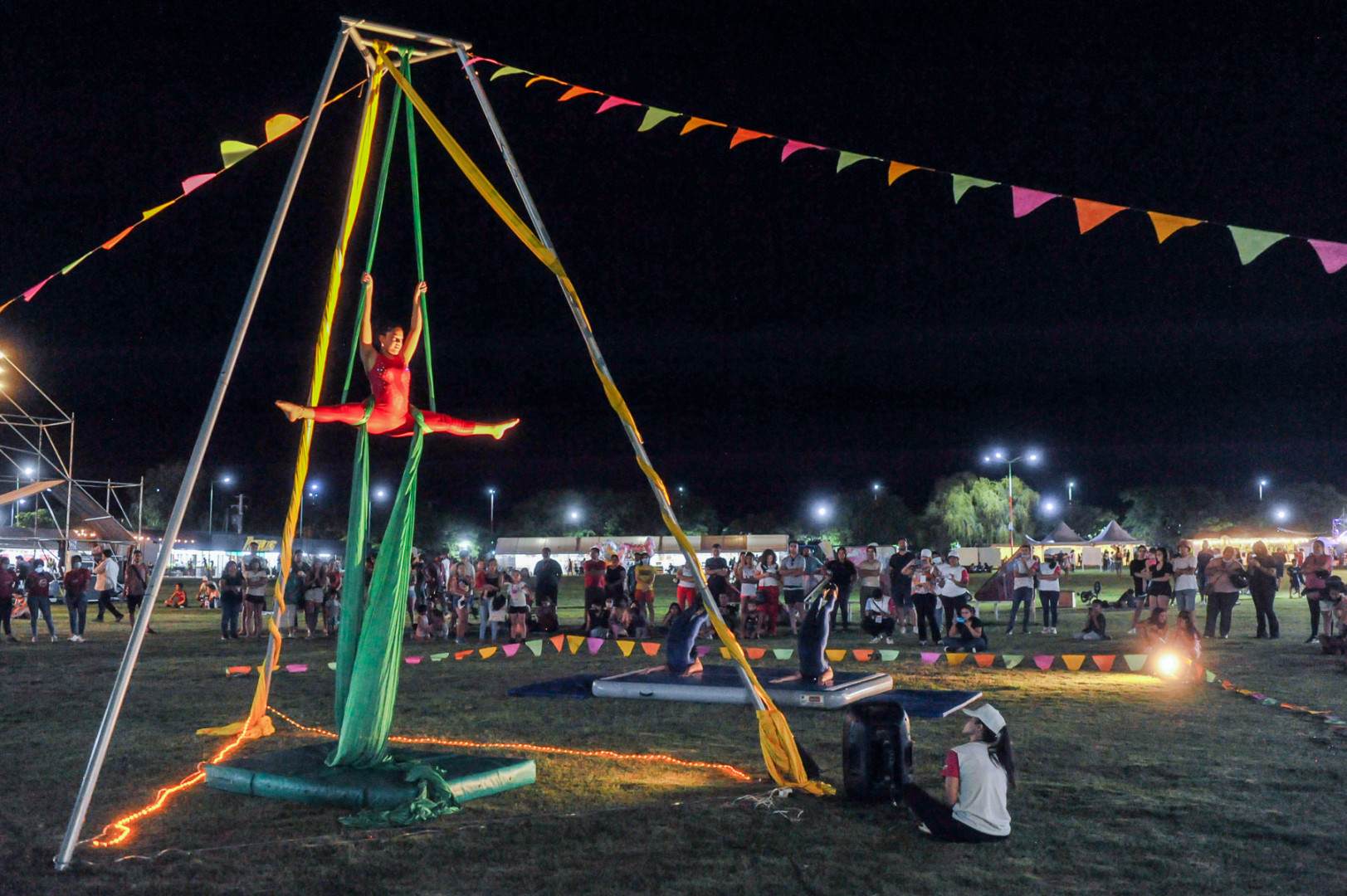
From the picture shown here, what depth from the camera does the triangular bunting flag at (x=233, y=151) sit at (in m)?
6.60

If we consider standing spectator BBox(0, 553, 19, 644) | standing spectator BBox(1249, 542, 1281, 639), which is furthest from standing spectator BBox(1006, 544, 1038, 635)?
standing spectator BBox(0, 553, 19, 644)

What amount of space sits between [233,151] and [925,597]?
12.0 metres

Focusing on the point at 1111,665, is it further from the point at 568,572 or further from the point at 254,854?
the point at 568,572

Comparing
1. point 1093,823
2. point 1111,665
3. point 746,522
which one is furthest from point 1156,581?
A: point 746,522

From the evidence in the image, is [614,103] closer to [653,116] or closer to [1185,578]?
[653,116]

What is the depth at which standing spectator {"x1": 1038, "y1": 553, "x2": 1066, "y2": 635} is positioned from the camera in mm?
17281

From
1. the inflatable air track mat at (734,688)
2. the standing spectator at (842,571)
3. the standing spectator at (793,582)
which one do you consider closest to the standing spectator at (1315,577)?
the standing spectator at (842,571)

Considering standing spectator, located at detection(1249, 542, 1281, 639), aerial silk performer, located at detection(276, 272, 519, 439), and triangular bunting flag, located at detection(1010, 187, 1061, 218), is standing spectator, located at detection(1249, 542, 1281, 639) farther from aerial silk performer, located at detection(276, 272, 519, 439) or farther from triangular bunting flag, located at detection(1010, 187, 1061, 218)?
aerial silk performer, located at detection(276, 272, 519, 439)

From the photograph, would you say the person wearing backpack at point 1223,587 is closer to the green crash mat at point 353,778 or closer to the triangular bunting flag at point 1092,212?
the triangular bunting flag at point 1092,212

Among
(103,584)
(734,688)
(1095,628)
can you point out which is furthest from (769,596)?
(103,584)

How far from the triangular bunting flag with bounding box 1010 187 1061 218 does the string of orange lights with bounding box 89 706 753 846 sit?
4303mm

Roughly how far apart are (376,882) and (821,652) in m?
6.13

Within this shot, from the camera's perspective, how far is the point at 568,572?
5734 centimetres

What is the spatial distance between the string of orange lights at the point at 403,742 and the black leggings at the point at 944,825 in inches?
58.1
